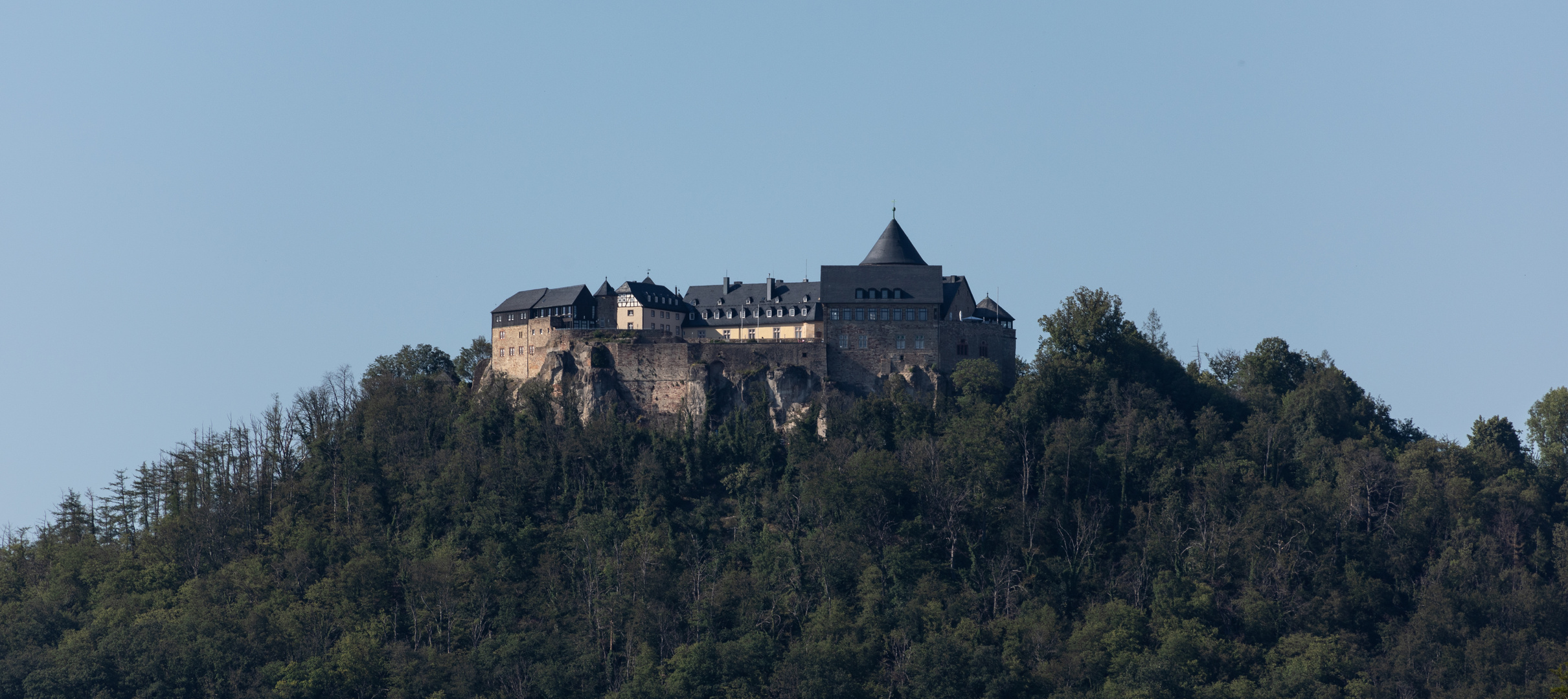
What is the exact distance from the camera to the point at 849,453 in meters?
101

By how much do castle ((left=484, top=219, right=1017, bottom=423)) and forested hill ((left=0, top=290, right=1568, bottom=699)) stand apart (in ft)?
7.40

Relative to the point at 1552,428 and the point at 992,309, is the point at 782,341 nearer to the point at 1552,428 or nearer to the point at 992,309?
the point at 992,309

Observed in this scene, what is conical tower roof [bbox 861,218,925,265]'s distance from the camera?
365 feet

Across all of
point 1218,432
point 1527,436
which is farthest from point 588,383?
point 1527,436

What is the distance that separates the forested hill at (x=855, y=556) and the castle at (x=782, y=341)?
226 cm

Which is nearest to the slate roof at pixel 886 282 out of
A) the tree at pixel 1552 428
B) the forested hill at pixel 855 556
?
the forested hill at pixel 855 556

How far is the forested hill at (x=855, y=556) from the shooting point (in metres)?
92.9

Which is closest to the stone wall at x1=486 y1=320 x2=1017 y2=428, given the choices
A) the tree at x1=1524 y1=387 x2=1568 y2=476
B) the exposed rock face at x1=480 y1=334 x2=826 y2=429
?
the exposed rock face at x1=480 y1=334 x2=826 y2=429

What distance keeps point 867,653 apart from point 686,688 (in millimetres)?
9441

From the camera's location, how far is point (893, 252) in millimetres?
111750

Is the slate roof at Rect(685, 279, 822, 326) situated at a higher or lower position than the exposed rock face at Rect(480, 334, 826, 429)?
higher

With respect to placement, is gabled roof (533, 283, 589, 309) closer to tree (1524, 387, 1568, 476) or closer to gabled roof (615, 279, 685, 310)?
gabled roof (615, 279, 685, 310)

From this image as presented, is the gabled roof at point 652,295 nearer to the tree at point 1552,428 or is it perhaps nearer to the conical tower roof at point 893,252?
the conical tower roof at point 893,252

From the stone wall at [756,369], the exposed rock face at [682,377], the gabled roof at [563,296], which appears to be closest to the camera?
the stone wall at [756,369]
